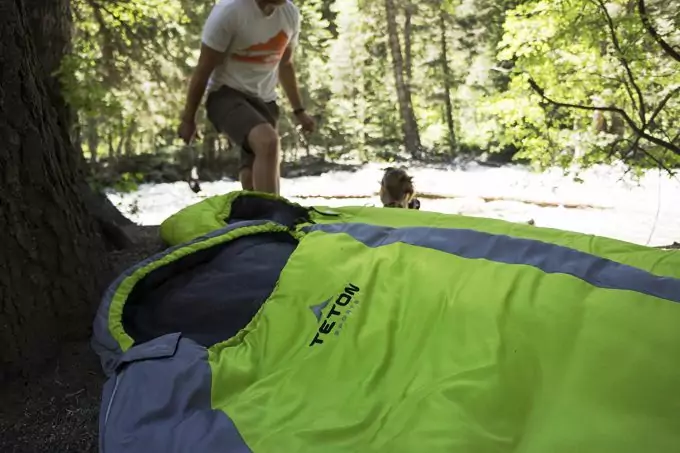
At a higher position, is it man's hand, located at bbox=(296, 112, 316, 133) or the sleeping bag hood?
man's hand, located at bbox=(296, 112, 316, 133)

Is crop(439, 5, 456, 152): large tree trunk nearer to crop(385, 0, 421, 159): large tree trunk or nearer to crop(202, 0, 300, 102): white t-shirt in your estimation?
crop(385, 0, 421, 159): large tree trunk

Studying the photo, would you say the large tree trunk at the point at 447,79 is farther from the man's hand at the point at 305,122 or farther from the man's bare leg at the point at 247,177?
the man's bare leg at the point at 247,177

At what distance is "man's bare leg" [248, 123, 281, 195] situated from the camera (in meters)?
2.85

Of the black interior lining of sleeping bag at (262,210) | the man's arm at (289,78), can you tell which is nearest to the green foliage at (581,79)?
the man's arm at (289,78)

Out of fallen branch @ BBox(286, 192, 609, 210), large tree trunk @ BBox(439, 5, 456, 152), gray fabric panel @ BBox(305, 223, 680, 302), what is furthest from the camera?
large tree trunk @ BBox(439, 5, 456, 152)

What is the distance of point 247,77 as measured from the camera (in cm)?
303

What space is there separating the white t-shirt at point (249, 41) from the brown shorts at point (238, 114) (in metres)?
0.04

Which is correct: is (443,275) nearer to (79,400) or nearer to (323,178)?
(79,400)

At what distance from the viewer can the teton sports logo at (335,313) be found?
1.44 m

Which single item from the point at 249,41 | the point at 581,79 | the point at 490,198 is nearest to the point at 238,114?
the point at 249,41

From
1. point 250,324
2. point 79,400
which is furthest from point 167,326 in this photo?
point 79,400

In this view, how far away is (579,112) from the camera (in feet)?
18.1

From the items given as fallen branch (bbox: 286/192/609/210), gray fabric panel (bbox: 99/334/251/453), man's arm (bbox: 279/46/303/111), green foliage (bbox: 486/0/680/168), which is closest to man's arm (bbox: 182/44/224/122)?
man's arm (bbox: 279/46/303/111)

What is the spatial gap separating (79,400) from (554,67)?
16.0 feet
